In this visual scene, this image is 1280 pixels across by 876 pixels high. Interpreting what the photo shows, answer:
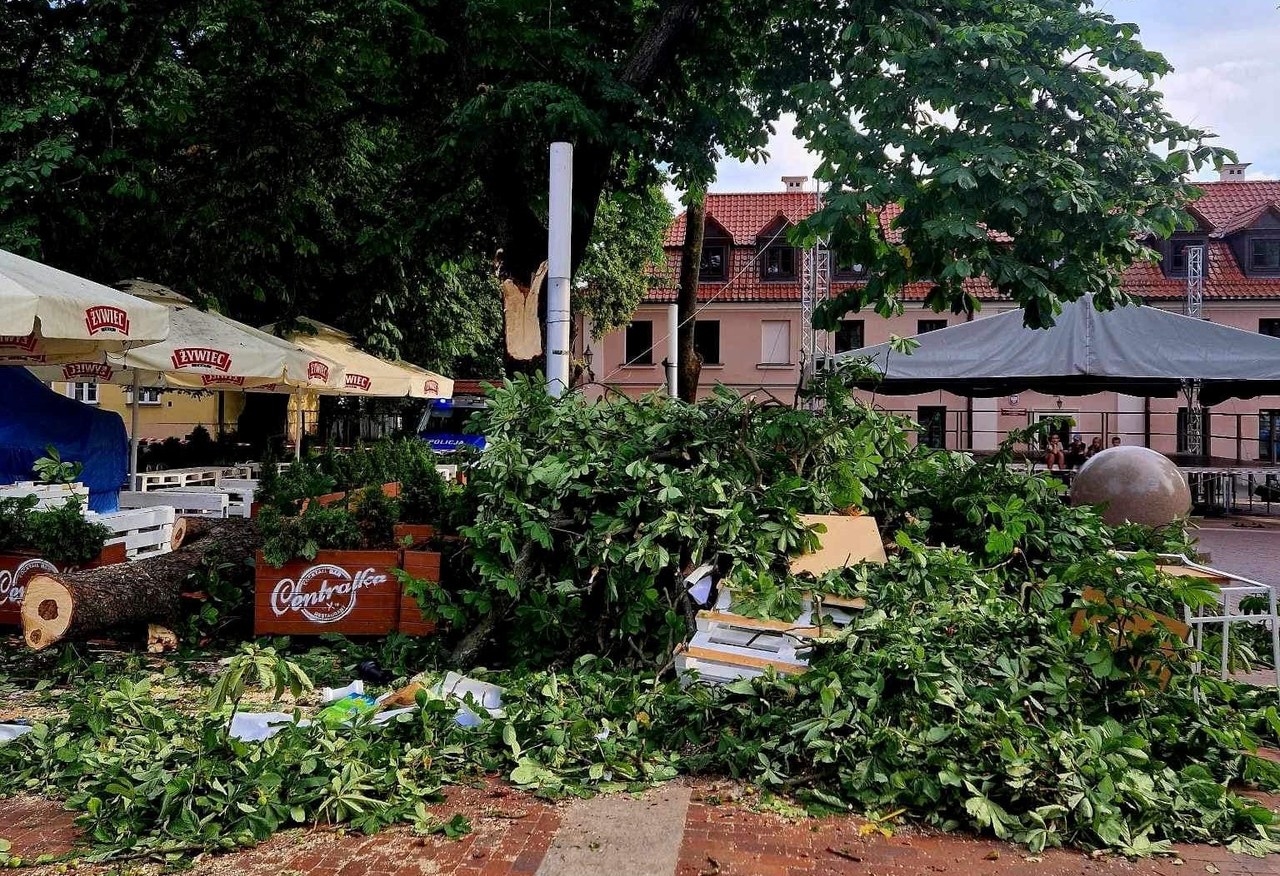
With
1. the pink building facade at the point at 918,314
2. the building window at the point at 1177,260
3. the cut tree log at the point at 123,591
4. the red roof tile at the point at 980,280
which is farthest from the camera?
the building window at the point at 1177,260

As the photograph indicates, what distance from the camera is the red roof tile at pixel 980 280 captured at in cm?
3253

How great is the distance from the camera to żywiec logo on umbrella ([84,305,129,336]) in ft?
19.9

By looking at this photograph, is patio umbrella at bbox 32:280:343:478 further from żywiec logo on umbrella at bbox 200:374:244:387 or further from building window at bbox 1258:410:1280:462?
building window at bbox 1258:410:1280:462

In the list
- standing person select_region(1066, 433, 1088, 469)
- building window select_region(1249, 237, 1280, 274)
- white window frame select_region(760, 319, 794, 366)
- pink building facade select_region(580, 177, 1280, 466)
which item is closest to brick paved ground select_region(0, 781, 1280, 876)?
standing person select_region(1066, 433, 1088, 469)

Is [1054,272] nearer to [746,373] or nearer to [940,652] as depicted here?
[940,652]

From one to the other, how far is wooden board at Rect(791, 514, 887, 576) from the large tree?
185 centimetres

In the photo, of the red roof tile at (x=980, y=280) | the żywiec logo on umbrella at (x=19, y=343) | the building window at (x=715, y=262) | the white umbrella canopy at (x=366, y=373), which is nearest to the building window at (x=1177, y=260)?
the red roof tile at (x=980, y=280)

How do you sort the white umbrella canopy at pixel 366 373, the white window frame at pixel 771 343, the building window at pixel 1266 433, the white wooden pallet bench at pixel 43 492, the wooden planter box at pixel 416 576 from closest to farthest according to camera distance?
the wooden planter box at pixel 416 576 → the white wooden pallet bench at pixel 43 492 → the white umbrella canopy at pixel 366 373 → the building window at pixel 1266 433 → the white window frame at pixel 771 343

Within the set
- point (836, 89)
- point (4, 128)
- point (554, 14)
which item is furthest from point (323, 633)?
point (4, 128)

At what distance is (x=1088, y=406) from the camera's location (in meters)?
32.2

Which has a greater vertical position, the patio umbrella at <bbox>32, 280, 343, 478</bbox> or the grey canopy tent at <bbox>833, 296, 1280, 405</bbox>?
the grey canopy tent at <bbox>833, 296, 1280, 405</bbox>

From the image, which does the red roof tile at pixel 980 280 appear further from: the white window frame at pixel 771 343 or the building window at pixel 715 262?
the white window frame at pixel 771 343

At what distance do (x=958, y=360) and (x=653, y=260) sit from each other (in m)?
16.5

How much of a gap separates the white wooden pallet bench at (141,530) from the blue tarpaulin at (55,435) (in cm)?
112
